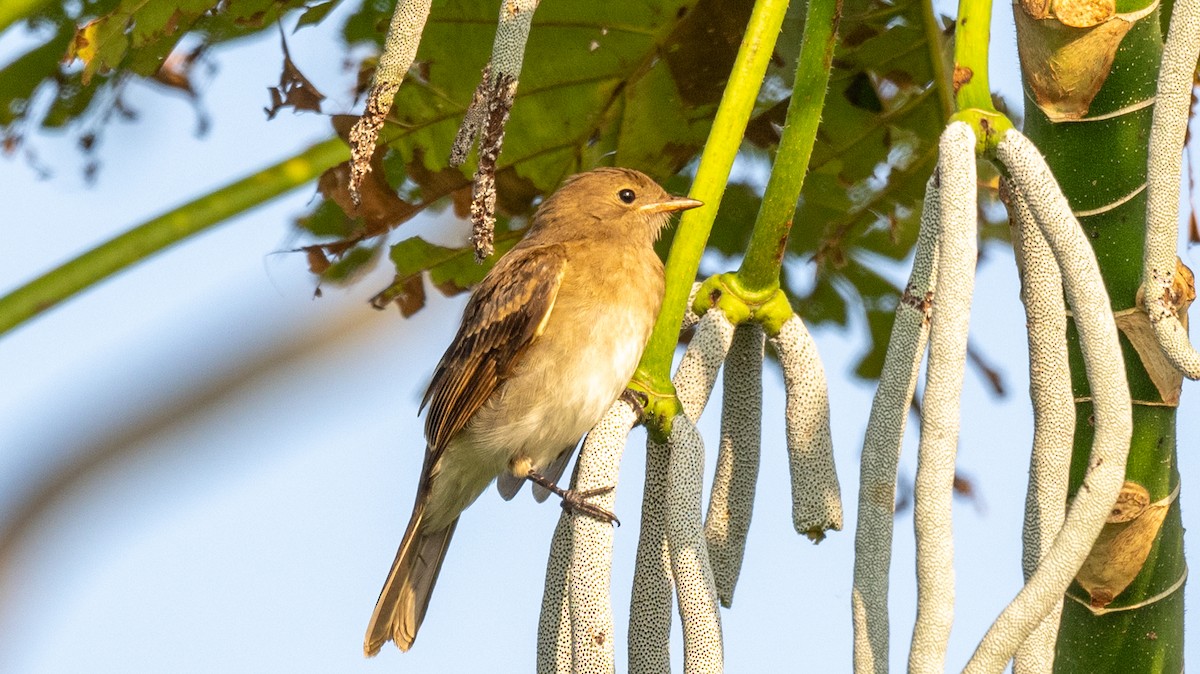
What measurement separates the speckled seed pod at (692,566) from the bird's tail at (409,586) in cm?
161

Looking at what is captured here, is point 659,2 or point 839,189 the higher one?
point 659,2

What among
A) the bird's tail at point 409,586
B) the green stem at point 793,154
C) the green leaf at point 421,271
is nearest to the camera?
the green stem at point 793,154

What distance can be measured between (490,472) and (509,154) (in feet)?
3.42

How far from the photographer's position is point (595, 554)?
2.20 meters

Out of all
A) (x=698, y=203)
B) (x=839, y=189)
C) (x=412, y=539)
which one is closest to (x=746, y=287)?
(x=698, y=203)

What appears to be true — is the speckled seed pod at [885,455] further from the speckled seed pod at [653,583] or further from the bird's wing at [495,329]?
the bird's wing at [495,329]

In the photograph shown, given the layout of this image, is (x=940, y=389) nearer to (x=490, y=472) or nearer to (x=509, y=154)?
(x=509, y=154)

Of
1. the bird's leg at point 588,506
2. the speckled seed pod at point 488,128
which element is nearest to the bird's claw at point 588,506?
the bird's leg at point 588,506

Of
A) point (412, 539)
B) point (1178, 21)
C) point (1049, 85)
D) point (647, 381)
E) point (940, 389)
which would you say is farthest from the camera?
point (412, 539)

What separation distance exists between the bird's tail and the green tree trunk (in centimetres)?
172

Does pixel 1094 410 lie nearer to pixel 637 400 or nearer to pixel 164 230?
pixel 637 400

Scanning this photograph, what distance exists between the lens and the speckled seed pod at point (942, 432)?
5.92ft

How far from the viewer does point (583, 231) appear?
4402 millimetres

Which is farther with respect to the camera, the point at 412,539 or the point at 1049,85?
the point at 412,539
